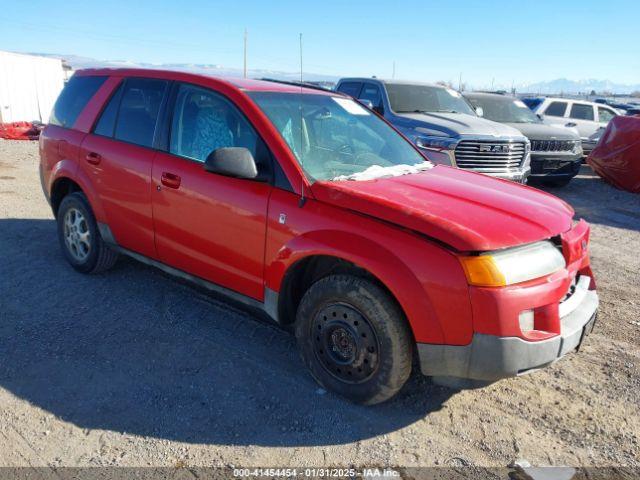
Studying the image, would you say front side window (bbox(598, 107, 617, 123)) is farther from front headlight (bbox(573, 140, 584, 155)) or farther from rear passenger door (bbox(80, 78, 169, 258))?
rear passenger door (bbox(80, 78, 169, 258))

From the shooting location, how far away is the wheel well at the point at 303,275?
304 cm

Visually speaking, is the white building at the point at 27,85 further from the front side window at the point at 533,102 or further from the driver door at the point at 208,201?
the driver door at the point at 208,201

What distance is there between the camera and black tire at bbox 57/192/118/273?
4.57 m

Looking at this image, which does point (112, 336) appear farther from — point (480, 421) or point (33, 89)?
point (33, 89)

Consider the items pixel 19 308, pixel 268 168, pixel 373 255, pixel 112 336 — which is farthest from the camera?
pixel 19 308

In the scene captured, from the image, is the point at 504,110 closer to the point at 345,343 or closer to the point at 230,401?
the point at 345,343

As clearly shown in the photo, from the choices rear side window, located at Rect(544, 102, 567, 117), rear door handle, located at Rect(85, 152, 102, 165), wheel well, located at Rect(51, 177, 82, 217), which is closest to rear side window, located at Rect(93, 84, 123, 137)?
rear door handle, located at Rect(85, 152, 102, 165)

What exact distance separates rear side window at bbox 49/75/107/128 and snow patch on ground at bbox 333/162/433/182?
105 inches

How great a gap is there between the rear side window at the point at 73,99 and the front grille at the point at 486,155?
532cm

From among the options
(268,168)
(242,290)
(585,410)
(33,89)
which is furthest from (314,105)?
(33,89)

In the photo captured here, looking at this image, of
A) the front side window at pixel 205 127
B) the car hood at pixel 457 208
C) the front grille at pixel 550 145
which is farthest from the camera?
the front grille at pixel 550 145

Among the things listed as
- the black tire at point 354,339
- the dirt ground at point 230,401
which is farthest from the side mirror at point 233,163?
the dirt ground at point 230,401

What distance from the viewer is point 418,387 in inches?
130

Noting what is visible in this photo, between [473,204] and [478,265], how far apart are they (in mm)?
605
